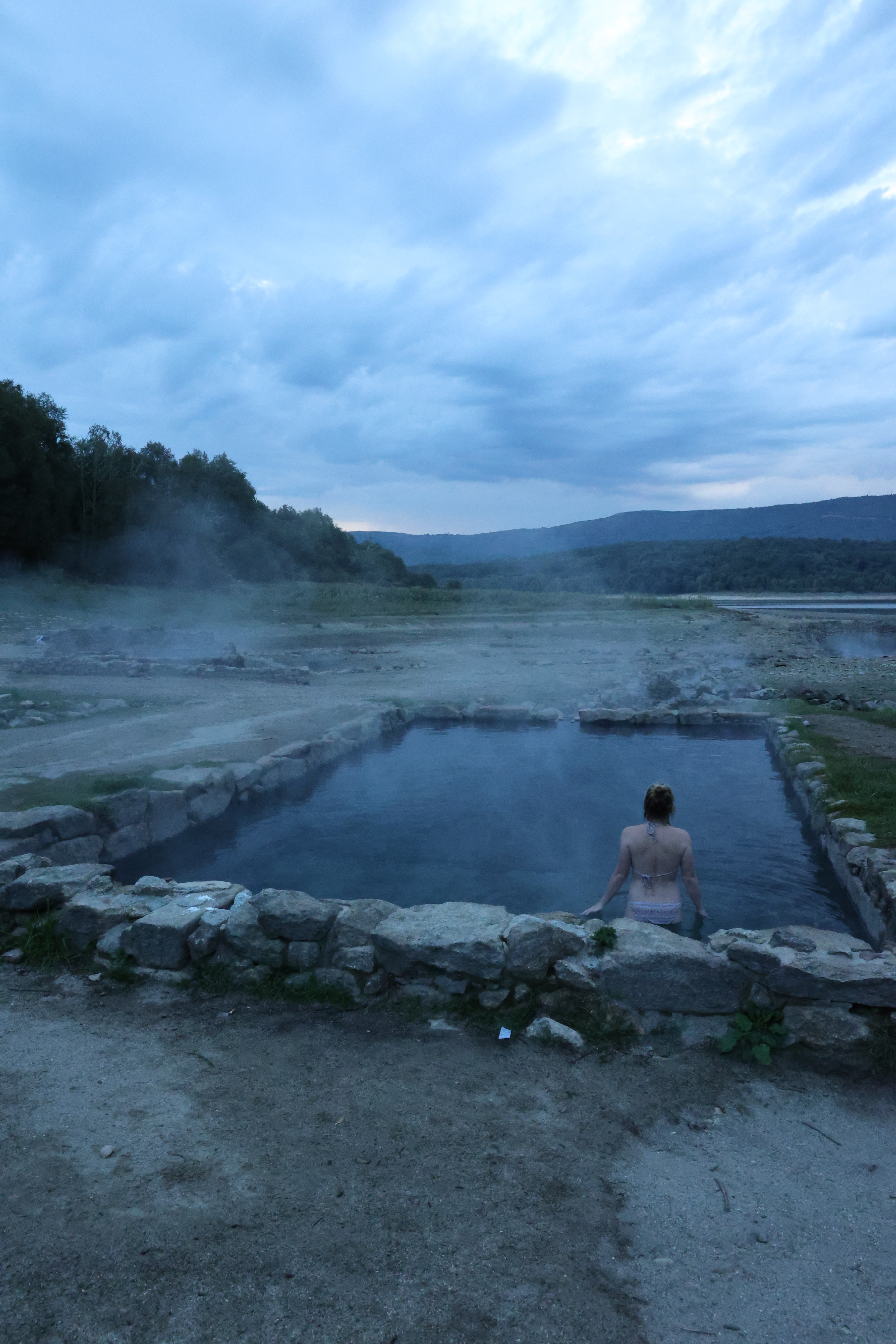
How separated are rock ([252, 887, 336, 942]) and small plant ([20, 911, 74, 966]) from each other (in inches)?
40.6

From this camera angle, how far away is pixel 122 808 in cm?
589

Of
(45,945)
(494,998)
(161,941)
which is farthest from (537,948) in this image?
(45,945)

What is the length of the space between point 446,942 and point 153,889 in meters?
1.82

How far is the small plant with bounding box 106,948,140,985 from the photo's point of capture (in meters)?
3.62

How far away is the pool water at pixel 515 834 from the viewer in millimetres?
5309

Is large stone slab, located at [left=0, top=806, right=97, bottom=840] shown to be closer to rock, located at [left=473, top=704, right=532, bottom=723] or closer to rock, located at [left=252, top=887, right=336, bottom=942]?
rock, located at [left=252, top=887, right=336, bottom=942]

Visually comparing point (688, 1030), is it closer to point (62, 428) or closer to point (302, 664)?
Answer: point (302, 664)

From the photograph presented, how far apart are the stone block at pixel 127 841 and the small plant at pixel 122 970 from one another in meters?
2.12

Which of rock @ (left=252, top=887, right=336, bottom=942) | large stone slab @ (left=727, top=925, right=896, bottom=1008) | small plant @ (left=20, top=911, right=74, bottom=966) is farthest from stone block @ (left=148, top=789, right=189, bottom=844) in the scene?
large stone slab @ (left=727, top=925, right=896, bottom=1008)

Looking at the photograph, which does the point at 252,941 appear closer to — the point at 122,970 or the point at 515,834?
the point at 122,970

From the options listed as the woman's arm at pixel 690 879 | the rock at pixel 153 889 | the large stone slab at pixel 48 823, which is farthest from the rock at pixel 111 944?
the woman's arm at pixel 690 879

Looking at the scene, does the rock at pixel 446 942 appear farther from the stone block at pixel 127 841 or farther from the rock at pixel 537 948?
the stone block at pixel 127 841

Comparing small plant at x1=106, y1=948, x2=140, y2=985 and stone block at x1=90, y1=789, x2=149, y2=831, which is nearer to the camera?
small plant at x1=106, y1=948, x2=140, y2=985

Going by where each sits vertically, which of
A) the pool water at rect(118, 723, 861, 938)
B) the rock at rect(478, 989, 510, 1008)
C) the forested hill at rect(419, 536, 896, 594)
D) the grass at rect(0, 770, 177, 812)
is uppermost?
the forested hill at rect(419, 536, 896, 594)
